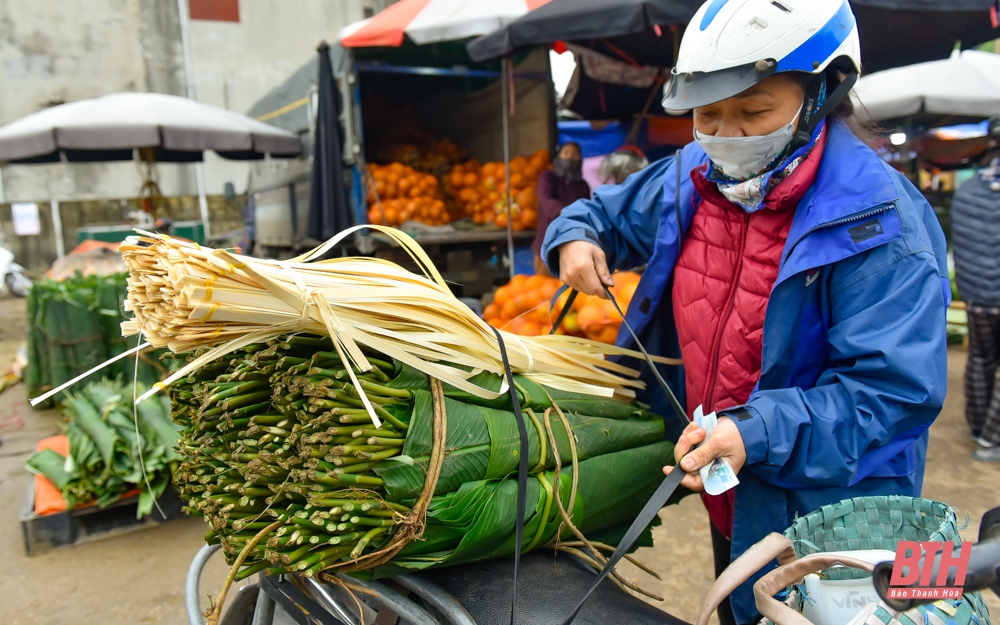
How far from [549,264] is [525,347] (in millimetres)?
354

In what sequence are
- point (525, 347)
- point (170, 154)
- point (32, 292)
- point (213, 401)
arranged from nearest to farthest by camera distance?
1. point (213, 401)
2. point (525, 347)
3. point (32, 292)
4. point (170, 154)

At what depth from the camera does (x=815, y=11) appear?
4.23ft

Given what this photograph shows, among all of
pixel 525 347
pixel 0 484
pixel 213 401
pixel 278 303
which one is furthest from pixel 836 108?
pixel 0 484

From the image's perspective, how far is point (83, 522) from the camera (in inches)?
143

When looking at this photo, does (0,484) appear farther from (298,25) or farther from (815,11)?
(298,25)

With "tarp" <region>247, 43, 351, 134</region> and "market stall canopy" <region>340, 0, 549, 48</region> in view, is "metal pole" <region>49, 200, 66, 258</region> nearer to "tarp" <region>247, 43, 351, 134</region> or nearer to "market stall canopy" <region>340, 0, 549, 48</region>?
"tarp" <region>247, 43, 351, 134</region>

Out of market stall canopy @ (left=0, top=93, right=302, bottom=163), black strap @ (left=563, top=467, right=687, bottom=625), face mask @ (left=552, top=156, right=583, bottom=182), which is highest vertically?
market stall canopy @ (left=0, top=93, right=302, bottom=163)

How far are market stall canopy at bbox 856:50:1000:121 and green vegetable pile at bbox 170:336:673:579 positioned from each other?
7858 mm

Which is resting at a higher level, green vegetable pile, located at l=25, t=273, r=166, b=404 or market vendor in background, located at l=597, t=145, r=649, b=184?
market vendor in background, located at l=597, t=145, r=649, b=184

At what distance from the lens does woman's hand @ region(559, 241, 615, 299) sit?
165cm

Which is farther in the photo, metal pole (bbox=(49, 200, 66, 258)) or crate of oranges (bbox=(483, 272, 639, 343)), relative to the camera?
metal pole (bbox=(49, 200, 66, 258))

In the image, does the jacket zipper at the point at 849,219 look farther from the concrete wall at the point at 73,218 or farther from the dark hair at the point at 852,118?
the concrete wall at the point at 73,218

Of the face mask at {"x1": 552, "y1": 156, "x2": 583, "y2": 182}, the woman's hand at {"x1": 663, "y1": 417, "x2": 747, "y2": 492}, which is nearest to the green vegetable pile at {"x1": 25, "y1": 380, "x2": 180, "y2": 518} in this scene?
the woman's hand at {"x1": 663, "y1": 417, "x2": 747, "y2": 492}

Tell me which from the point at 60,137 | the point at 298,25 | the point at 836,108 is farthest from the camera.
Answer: the point at 298,25
